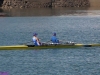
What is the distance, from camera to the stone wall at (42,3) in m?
145

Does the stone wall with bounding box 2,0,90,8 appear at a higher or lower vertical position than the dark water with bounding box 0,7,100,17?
lower

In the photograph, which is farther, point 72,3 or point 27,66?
point 72,3

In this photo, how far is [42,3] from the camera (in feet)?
489

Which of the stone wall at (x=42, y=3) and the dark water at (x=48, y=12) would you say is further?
the stone wall at (x=42, y=3)

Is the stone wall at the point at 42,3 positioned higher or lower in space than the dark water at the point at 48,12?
lower

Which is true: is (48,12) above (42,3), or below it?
above

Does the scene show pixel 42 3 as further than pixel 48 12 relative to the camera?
Yes

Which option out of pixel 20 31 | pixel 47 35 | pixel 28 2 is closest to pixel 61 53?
pixel 47 35

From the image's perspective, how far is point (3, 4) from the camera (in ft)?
479

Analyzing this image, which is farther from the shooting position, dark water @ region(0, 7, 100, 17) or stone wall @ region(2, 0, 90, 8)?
stone wall @ region(2, 0, 90, 8)

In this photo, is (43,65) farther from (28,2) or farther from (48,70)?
(28,2)

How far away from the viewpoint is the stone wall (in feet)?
477

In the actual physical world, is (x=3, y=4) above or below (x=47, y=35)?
below

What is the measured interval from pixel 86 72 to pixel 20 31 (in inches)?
1494
